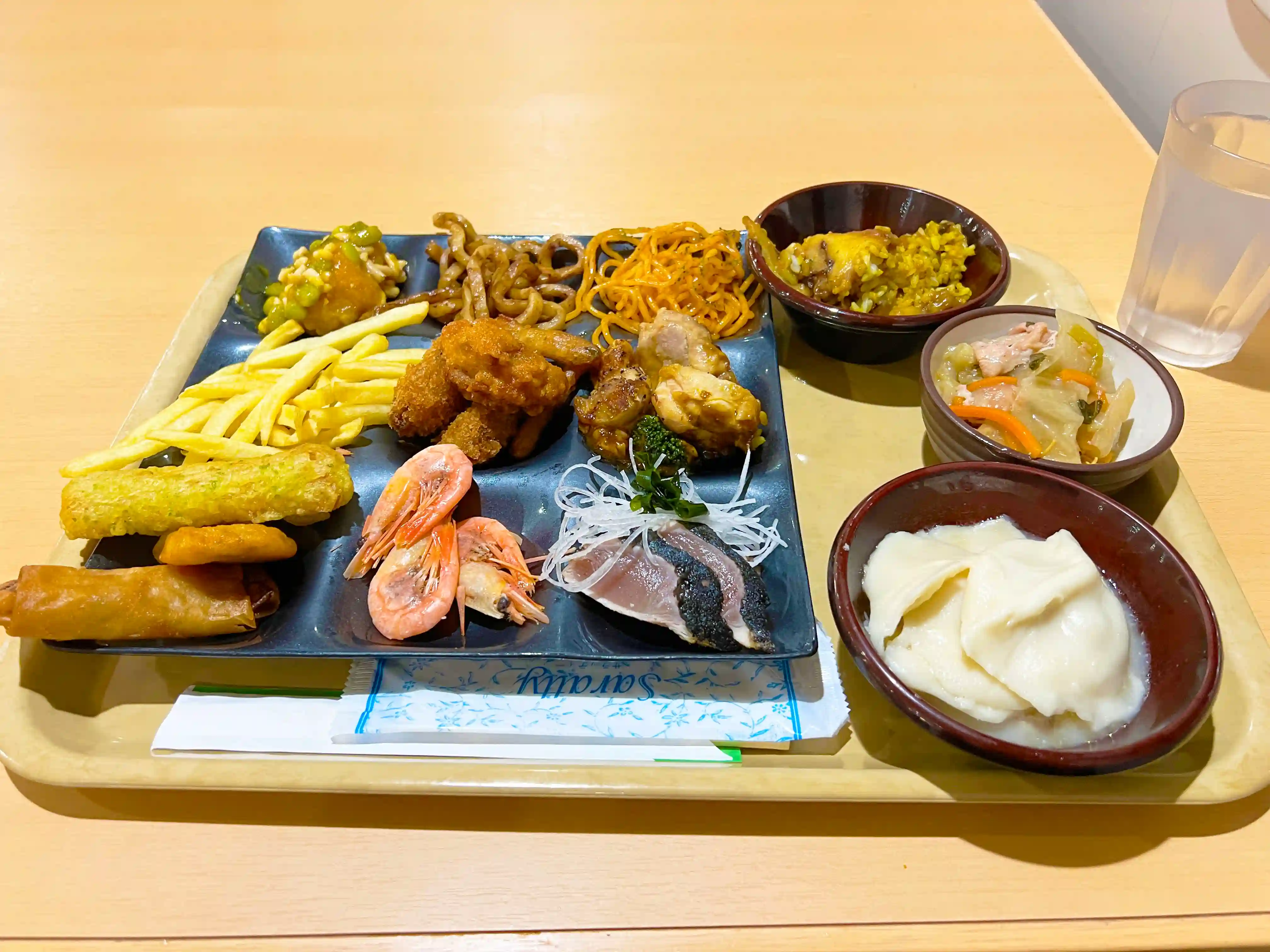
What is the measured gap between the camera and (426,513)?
5.51 feet

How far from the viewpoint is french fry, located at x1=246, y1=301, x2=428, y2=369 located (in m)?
1.96

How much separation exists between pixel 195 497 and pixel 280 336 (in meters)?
0.66

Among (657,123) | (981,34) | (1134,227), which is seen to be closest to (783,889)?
(1134,227)

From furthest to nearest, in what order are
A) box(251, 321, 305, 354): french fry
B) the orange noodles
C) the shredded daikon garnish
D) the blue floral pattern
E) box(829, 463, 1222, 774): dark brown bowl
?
the orange noodles → box(251, 321, 305, 354): french fry → the shredded daikon garnish → the blue floral pattern → box(829, 463, 1222, 774): dark brown bowl

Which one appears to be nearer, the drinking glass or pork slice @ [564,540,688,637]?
pork slice @ [564,540,688,637]

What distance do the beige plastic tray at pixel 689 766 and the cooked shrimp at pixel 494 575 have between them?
0.99ft

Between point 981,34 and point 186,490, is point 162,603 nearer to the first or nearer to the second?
point 186,490

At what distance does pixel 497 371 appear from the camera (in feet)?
6.14

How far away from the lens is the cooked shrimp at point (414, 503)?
165 centimetres

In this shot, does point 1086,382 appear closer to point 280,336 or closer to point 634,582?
point 634,582

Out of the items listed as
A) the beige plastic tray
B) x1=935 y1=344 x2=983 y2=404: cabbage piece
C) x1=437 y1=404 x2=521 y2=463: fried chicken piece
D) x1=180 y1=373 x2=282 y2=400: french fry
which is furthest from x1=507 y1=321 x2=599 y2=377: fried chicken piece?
x1=935 y1=344 x2=983 y2=404: cabbage piece

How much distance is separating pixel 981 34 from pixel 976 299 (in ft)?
8.94

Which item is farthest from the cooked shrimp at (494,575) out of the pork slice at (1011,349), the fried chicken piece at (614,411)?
the pork slice at (1011,349)

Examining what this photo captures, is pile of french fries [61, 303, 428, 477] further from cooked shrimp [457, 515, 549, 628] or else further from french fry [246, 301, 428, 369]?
cooked shrimp [457, 515, 549, 628]
